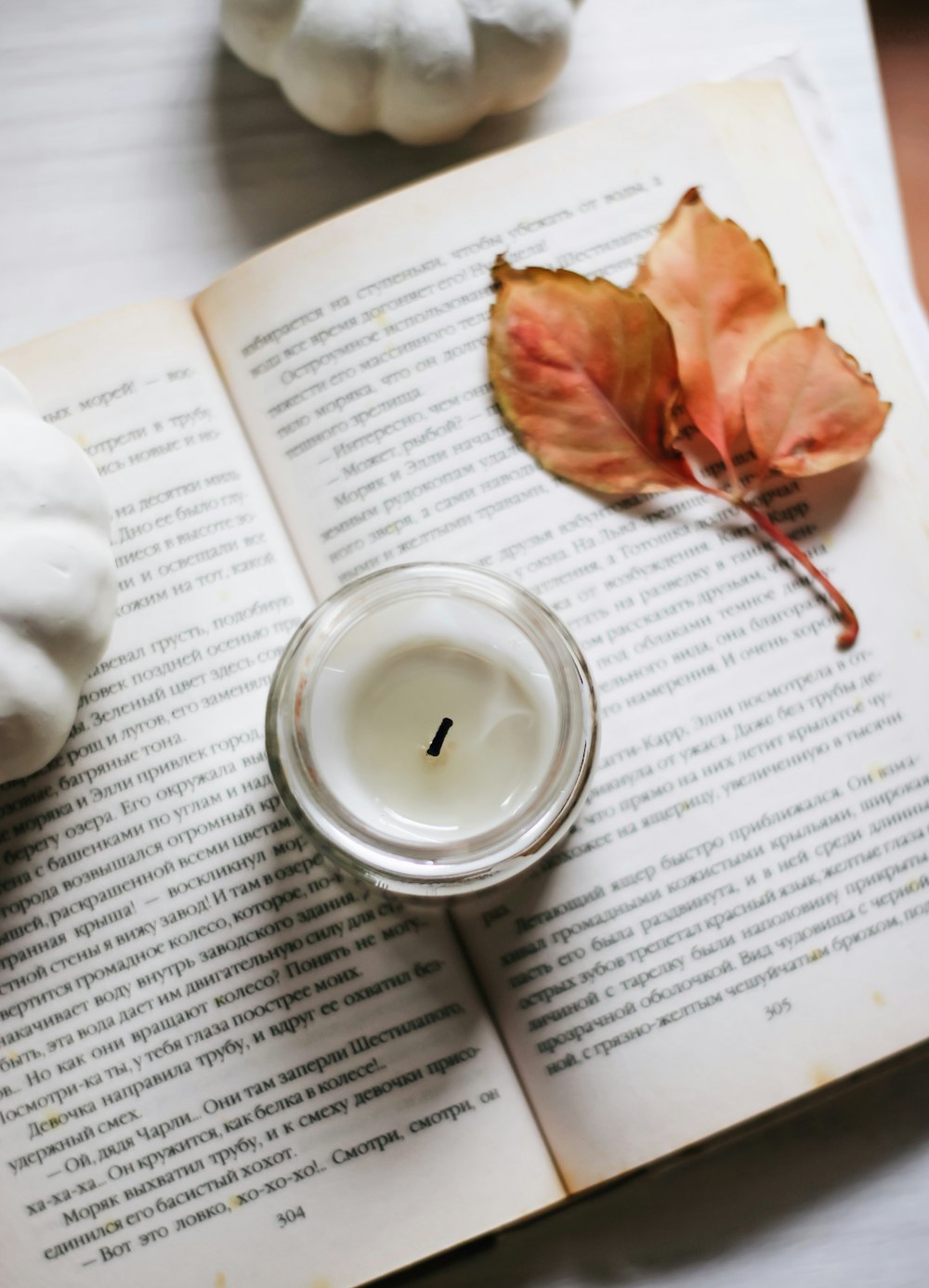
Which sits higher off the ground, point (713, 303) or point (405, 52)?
point (405, 52)

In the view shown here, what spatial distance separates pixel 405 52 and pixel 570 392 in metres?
0.18

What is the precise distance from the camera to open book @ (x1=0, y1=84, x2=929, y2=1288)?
49cm

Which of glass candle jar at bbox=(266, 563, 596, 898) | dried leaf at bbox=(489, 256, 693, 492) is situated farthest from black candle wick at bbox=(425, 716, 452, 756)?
dried leaf at bbox=(489, 256, 693, 492)

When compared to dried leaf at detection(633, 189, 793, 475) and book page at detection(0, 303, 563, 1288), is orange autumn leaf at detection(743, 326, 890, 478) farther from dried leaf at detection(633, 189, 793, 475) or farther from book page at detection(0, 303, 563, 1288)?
book page at detection(0, 303, 563, 1288)

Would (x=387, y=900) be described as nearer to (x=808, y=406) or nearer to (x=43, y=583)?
(x=43, y=583)

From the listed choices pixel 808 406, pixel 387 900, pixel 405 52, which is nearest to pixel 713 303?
pixel 808 406

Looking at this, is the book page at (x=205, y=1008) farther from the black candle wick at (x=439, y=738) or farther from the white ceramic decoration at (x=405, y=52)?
the white ceramic decoration at (x=405, y=52)

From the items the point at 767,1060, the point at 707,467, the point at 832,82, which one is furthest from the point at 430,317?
the point at 767,1060

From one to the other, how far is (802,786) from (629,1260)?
10.0 inches

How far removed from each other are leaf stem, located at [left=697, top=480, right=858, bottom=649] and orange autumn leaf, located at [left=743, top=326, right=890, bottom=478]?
0.02 metres

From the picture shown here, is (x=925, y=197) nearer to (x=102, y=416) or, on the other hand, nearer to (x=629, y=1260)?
(x=102, y=416)

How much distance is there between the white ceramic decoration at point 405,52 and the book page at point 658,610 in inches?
1.3

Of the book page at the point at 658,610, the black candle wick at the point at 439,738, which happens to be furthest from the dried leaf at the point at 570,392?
the black candle wick at the point at 439,738

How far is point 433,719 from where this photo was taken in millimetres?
484
